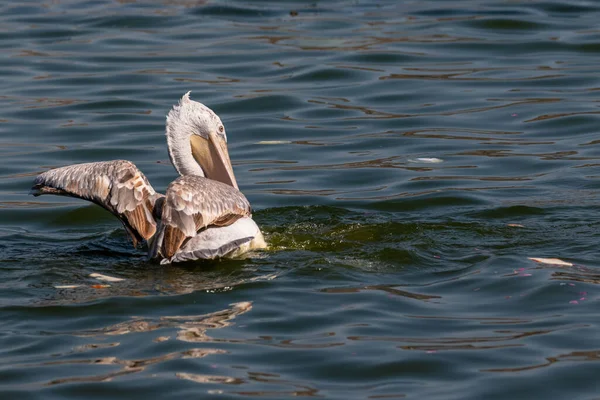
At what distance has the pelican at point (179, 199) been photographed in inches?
245

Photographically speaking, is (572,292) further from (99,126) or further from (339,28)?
(339,28)

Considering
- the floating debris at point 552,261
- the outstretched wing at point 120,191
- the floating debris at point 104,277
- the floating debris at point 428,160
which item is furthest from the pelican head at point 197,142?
the floating debris at point 428,160

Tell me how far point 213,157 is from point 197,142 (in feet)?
0.46

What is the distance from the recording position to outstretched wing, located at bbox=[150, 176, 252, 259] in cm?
619

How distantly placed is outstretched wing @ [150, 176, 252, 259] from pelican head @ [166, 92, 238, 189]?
736mm

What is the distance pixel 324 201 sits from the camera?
27.1 ft

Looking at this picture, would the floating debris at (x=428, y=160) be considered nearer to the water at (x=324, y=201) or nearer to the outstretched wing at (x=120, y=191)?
the water at (x=324, y=201)

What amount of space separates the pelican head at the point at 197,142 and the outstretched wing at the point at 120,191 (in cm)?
52

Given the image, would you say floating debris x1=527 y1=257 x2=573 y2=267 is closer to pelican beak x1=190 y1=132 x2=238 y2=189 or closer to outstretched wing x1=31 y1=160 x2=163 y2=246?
pelican beak x1=190 y1=132 x2=238 y2=189

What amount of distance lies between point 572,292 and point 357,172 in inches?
133

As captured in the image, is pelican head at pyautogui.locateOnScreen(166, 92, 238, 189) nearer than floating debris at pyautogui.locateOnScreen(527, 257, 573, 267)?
No

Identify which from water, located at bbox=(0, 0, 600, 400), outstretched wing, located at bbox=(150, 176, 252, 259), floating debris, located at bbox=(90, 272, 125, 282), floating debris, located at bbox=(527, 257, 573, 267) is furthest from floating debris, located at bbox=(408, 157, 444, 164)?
floating debris, located at bbox=(90, 272, 125, 282)

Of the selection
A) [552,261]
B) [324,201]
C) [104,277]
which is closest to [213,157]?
[324,201]

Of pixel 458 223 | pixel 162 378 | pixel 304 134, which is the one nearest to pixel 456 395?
pixel 162 378
